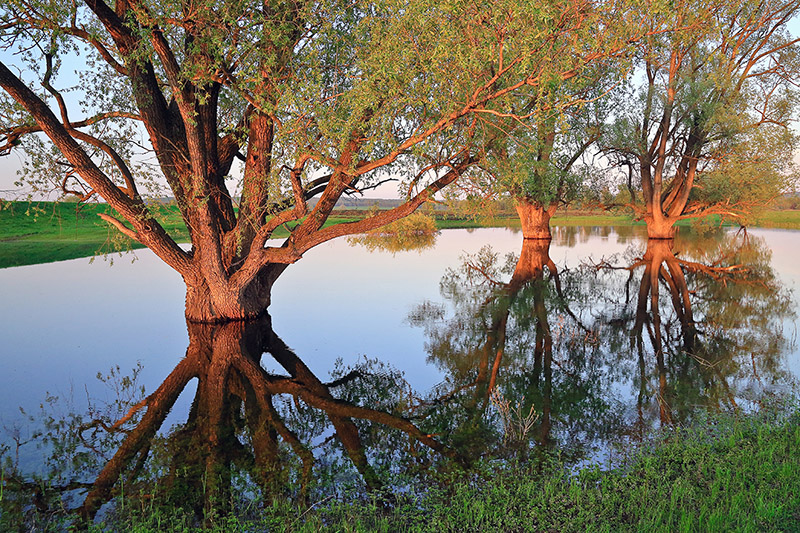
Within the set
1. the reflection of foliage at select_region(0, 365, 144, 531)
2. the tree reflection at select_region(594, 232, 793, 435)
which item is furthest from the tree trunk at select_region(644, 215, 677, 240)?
the reflection of foliage at select_region(0, 365, 144, 531)

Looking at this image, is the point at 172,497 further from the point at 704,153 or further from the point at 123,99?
the point at 704,153

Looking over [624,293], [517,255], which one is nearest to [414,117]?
[624,293]

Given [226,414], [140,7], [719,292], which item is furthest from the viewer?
[719,292]

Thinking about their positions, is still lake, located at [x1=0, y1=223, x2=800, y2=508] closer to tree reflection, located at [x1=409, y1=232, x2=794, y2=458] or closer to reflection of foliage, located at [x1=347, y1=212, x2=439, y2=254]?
tree reflection, located at [x1=409, y1=232, x2=794, y2=458]

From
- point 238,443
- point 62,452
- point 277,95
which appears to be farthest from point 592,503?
point 277,95

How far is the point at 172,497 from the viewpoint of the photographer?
529 cm

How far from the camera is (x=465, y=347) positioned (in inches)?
460

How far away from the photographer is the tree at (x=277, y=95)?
31.0 feet

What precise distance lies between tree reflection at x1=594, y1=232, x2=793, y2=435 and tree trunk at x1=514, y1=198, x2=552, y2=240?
596 inches

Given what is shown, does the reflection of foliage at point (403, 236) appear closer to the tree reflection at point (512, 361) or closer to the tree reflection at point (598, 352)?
the tree reflection at point (598, 352)

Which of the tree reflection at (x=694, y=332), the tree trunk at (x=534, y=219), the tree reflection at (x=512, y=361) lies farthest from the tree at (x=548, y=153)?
the tree reflection at (x=694, y=332)

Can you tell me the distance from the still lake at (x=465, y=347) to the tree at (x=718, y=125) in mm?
11679

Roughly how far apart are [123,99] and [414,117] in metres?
9.22

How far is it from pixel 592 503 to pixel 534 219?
38.3 m
